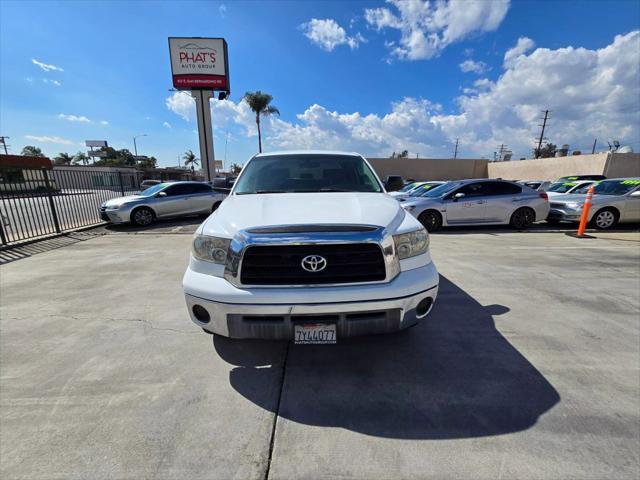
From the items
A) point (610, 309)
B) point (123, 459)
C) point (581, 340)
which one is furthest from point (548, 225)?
point (123, 459)

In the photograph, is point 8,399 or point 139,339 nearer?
point 8,399

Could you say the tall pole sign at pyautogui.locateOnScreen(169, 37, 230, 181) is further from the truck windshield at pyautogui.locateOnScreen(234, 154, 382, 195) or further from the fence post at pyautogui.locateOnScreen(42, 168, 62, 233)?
the truck windshield at pyautogui.locateOnScreen(234, 154, 382, 195)

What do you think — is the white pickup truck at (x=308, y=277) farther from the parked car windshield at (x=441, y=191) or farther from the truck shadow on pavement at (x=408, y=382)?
the parked car windshield at (x=441, y=191)

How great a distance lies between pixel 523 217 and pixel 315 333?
913 cm

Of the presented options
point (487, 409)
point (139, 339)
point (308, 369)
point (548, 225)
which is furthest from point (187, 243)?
point (548, 225)

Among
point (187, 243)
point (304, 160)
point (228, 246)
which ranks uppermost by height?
point (304, 160)

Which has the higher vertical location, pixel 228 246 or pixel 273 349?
pixel 228 246

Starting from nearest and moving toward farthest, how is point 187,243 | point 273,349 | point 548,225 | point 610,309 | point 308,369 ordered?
point 308,369, point 273,349, point 610,309, point 187,243, point 548,225

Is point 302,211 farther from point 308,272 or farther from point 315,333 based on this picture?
point 315,333

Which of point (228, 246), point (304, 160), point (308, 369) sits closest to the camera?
point (228, 246)

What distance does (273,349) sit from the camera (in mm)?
2762

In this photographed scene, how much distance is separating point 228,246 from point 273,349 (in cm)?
115

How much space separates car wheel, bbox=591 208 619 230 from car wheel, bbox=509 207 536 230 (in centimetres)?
176

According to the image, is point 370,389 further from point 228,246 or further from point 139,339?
point 139,339
